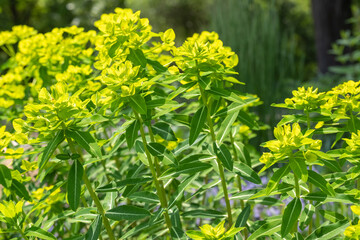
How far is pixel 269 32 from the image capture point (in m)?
5.38

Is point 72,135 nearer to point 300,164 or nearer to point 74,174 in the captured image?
point 74,174

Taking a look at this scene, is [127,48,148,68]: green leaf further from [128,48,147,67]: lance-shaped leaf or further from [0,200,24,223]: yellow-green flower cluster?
[0,200,24,223]: yellow-green flower cluster

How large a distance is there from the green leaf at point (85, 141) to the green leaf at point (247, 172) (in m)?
0.51

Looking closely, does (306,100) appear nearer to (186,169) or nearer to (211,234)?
(186,169)

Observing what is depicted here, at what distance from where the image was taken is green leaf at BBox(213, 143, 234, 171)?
1.38 m

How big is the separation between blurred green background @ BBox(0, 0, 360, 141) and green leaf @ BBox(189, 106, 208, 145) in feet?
8.34

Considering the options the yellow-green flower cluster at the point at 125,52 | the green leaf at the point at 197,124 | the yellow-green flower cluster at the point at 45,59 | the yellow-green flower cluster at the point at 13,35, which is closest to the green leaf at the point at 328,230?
the green leaf at the point at 197,124

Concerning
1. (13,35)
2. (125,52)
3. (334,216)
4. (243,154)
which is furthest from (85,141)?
(13,35)

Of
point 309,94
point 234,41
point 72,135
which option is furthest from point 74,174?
point 234,41

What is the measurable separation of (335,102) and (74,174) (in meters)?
0.91

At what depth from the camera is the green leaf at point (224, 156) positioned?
54.4 inches

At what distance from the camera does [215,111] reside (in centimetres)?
149

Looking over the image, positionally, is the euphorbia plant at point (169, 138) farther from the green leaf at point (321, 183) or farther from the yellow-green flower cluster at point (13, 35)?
the yellow-green flower cluster at point (13, 35)

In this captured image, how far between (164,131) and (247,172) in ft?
1.07
